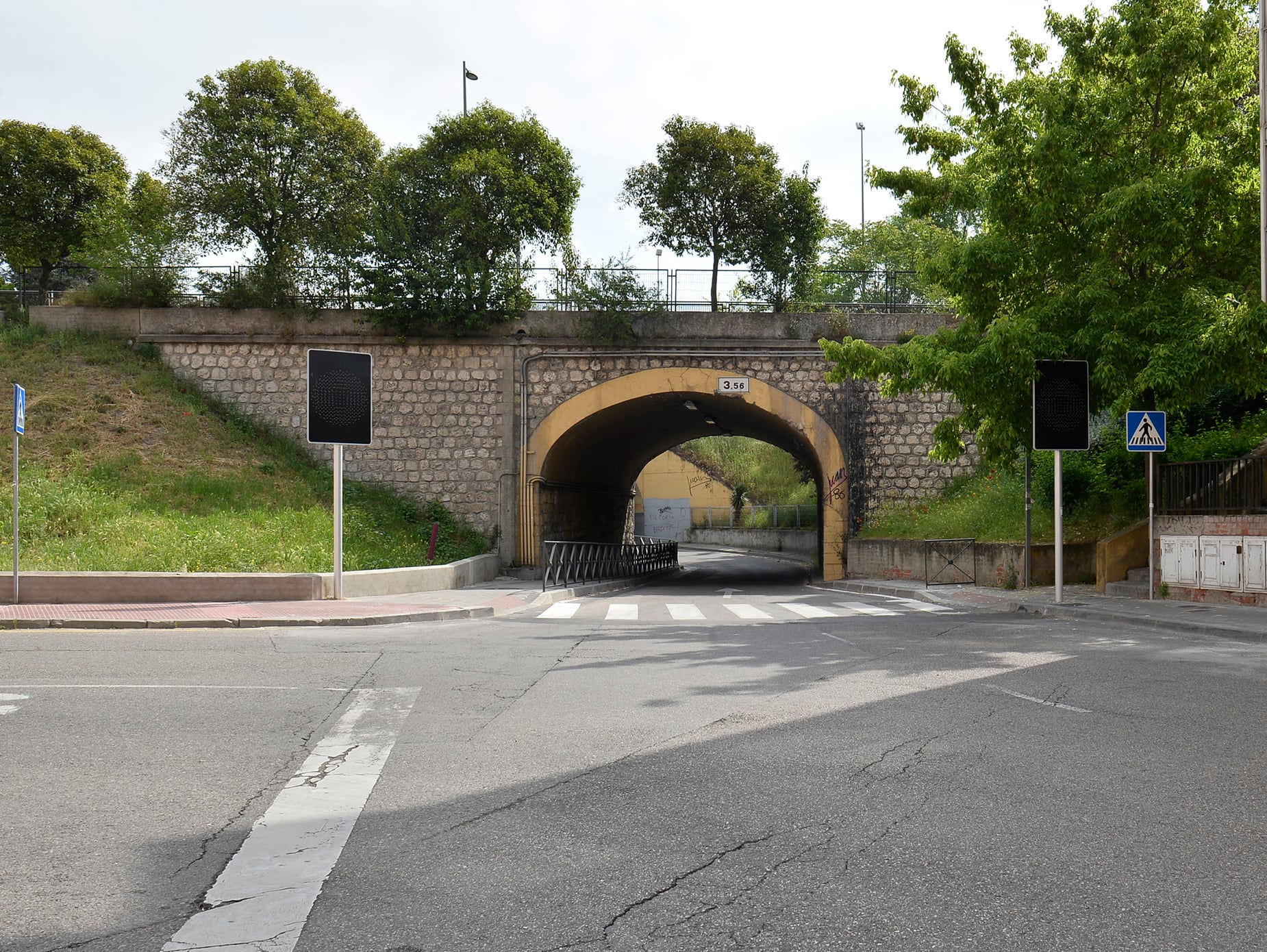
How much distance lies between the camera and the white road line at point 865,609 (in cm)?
Result: 1407

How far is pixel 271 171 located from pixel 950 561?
17880mm

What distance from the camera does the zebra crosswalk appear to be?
44.7 feet

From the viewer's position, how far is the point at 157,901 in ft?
10.6

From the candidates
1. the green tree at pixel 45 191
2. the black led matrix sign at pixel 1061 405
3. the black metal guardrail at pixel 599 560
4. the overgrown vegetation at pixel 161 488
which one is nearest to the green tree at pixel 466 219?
the overgrown vegetation at pixel 161 488

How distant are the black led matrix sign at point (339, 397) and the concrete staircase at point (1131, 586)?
11.7m

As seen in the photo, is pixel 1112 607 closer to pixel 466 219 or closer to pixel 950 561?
pixel 950 561

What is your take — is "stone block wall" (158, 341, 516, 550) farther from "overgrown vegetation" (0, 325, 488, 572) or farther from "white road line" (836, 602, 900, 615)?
"white road line" (836, 602, 900, 615)

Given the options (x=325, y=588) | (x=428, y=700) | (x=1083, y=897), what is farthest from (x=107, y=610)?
(x=1083, y=897)

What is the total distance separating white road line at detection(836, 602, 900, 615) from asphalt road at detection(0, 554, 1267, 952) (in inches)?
216

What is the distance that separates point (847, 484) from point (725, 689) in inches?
643

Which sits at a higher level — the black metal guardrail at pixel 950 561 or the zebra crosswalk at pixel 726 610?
the black metal guardrail at pixel 950 561

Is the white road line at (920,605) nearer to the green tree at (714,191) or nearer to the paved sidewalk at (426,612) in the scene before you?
the paved sidewalk at (426,612)

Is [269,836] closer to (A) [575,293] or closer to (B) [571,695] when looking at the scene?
(B) [571,695]

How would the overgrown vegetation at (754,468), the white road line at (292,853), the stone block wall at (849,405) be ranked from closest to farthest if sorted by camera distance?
the white road line at (292,853)
the stone block wall at (849,405)
the overgrown vegetation at (754,468)
